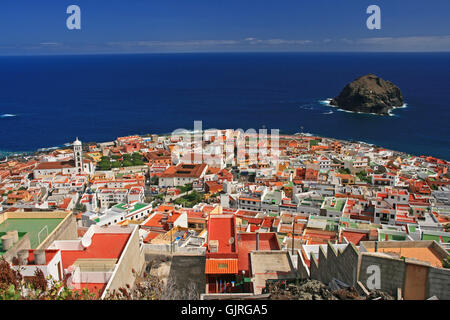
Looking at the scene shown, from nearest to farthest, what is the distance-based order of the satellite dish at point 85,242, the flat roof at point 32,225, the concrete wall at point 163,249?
the satellite dish at point 85,242 → the flat roof at point 32,225 → the concrete wall at point 163,249

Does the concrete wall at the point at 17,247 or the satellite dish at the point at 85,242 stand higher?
the concrete wall at the point at 17,247

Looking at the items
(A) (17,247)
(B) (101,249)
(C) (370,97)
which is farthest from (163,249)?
(C) (370,97)

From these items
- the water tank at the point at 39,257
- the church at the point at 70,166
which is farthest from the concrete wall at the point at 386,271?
the church at the point at 70,166

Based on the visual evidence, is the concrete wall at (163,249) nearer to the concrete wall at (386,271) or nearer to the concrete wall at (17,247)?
the concrete wall at (17,247)

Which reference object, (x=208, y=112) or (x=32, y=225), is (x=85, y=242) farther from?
(x=208, y=112)

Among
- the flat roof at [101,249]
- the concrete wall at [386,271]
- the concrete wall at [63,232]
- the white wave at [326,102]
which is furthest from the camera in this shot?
the white wave at [326,102]

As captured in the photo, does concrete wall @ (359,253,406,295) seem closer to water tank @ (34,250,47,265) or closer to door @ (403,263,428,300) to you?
door @ (403,263,428,300)

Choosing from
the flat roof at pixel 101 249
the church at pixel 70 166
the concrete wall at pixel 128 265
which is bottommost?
the church at pixel 70 166

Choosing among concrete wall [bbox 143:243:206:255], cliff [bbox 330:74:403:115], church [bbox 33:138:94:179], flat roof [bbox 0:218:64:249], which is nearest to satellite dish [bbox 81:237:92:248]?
flat roof [bbox 0:218:64:249]
